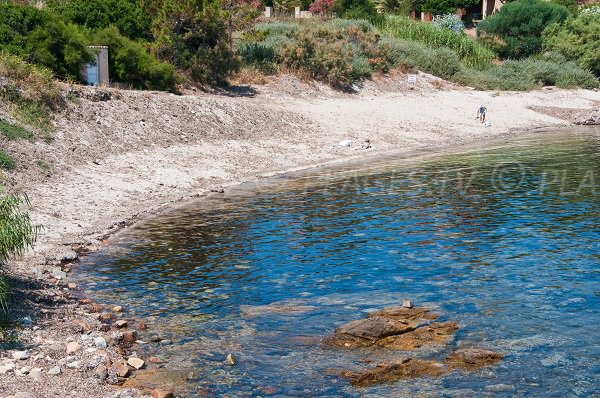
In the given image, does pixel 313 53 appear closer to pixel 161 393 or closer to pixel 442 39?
pixel 442 39

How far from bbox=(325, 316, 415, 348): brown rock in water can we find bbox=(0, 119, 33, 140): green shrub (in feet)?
49.3

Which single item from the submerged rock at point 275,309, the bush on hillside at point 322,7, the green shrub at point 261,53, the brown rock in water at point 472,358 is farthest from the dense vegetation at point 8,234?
the bush on hillside at point 322,7

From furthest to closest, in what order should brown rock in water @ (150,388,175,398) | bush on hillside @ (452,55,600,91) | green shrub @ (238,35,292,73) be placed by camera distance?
bush on hillside @ (452,55,600,91) → green shrub @ (238,35,292,73) → brown rock in water @ (150,388,175,398)

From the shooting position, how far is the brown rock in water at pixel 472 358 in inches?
439

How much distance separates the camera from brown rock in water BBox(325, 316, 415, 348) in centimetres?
1204

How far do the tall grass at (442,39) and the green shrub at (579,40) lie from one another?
547 cm

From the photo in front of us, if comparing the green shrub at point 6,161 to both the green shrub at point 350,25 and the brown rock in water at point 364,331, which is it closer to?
the brown rock in water at point 364,331

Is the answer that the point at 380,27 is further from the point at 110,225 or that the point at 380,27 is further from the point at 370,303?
the point at 370,303

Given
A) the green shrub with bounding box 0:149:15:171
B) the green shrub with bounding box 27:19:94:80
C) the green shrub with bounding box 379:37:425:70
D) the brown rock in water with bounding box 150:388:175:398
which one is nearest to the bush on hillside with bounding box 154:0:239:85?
the green shrub with bounding box 27:19:94:80

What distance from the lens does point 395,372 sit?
35.8ft

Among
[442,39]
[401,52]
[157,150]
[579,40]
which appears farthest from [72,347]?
[579,40]

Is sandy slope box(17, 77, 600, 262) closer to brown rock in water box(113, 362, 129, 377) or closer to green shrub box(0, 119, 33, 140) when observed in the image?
green shrub box(0, 119, 33, 140)

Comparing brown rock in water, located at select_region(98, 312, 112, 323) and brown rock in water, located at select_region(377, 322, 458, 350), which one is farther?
brown rock in water, located at select_region(98, 312, 112, 323)

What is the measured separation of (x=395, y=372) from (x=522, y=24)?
59.8m
